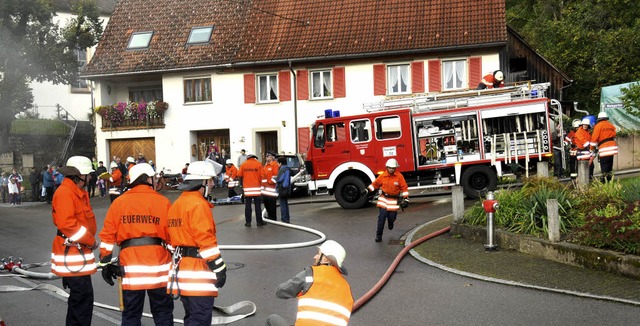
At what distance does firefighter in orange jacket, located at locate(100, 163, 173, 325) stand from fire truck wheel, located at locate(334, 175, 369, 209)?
39.5ft

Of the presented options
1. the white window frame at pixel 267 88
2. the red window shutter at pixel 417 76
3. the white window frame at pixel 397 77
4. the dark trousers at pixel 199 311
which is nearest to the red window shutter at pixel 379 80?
the white window frame at pixel 397 77

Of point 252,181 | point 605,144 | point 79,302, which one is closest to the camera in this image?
point 79,302

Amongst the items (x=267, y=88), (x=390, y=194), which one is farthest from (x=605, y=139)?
(x=267, y=88)

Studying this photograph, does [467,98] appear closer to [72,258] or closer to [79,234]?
[79,234]

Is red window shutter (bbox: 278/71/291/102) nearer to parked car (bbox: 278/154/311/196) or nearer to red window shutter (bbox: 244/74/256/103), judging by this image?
red window shutter (bbox: 244/74/256/103)

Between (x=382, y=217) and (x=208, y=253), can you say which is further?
(x=382, y=217)

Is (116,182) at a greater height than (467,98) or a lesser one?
lesser

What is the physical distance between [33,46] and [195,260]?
3016 cm

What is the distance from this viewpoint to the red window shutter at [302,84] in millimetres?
29344

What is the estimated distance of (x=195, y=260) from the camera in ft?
19.8

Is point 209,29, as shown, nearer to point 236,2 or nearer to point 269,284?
point 236,2

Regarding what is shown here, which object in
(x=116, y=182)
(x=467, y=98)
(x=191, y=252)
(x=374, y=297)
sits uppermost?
(x=467, y=98)

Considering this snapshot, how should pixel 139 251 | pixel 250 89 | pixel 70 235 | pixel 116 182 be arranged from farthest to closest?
pixel 250 89, pixel 116 182, pixel 70 235, pixel 139 251

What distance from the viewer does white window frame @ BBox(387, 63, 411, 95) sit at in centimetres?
2842
